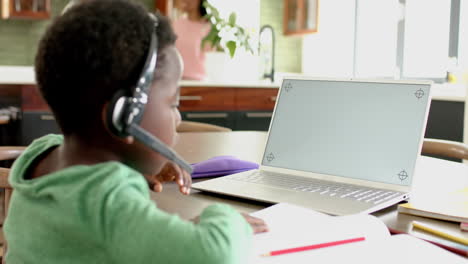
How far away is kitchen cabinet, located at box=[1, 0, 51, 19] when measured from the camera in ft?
13.3

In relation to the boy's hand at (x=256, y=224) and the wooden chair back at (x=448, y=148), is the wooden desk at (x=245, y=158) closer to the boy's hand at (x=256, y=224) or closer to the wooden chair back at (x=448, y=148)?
the boy's hand at (x=256, y=224)

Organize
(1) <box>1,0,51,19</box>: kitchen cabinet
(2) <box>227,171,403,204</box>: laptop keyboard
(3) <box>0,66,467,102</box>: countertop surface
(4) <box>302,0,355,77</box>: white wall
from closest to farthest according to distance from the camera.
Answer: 1. (2) <box>227,171,403,204</box>: laptop keyboard
2. (3) <box>0,66,467,102</box>: countertop surface
3. (1) <box>1,0,51,19</box>: kitchen cabinet
4. (4) <box>302,0,355,77</box>: white wall

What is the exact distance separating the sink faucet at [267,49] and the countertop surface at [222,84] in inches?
27.8

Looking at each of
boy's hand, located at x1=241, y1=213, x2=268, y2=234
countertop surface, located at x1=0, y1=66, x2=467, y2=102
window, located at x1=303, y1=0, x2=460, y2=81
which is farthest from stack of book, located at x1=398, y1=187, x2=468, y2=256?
window, located at x1=303, y1=0, x2=460, y2=81

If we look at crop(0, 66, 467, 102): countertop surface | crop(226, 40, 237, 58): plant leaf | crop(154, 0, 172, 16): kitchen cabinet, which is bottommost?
crop(0, 66, 467, 102): countertop surface

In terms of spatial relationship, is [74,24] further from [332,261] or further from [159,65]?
[332,261]

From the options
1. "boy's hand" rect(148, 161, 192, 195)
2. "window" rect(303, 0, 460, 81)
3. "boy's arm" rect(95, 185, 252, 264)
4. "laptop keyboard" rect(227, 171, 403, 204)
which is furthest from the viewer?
"window" rect(303, 0, 460, 81)

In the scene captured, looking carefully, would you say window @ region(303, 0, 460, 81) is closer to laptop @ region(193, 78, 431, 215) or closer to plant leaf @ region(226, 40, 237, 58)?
plant leaf @ region(226, 40, 237, 58)

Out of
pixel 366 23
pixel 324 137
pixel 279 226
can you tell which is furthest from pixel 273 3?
pixel 279 226

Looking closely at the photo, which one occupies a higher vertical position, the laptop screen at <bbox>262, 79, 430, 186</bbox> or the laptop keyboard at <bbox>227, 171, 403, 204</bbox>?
the laptop screen at <bbox>262, 79, 430, 186</bbox>

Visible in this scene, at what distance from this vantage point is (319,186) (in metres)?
1.10

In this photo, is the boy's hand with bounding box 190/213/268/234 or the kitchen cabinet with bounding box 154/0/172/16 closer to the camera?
the boy's hand with bounding box 190/213/268/234

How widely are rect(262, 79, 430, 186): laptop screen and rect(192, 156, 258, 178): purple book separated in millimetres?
61

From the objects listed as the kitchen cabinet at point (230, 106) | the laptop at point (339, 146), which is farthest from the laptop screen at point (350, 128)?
the kitchen cabinet at point (230, 106)
